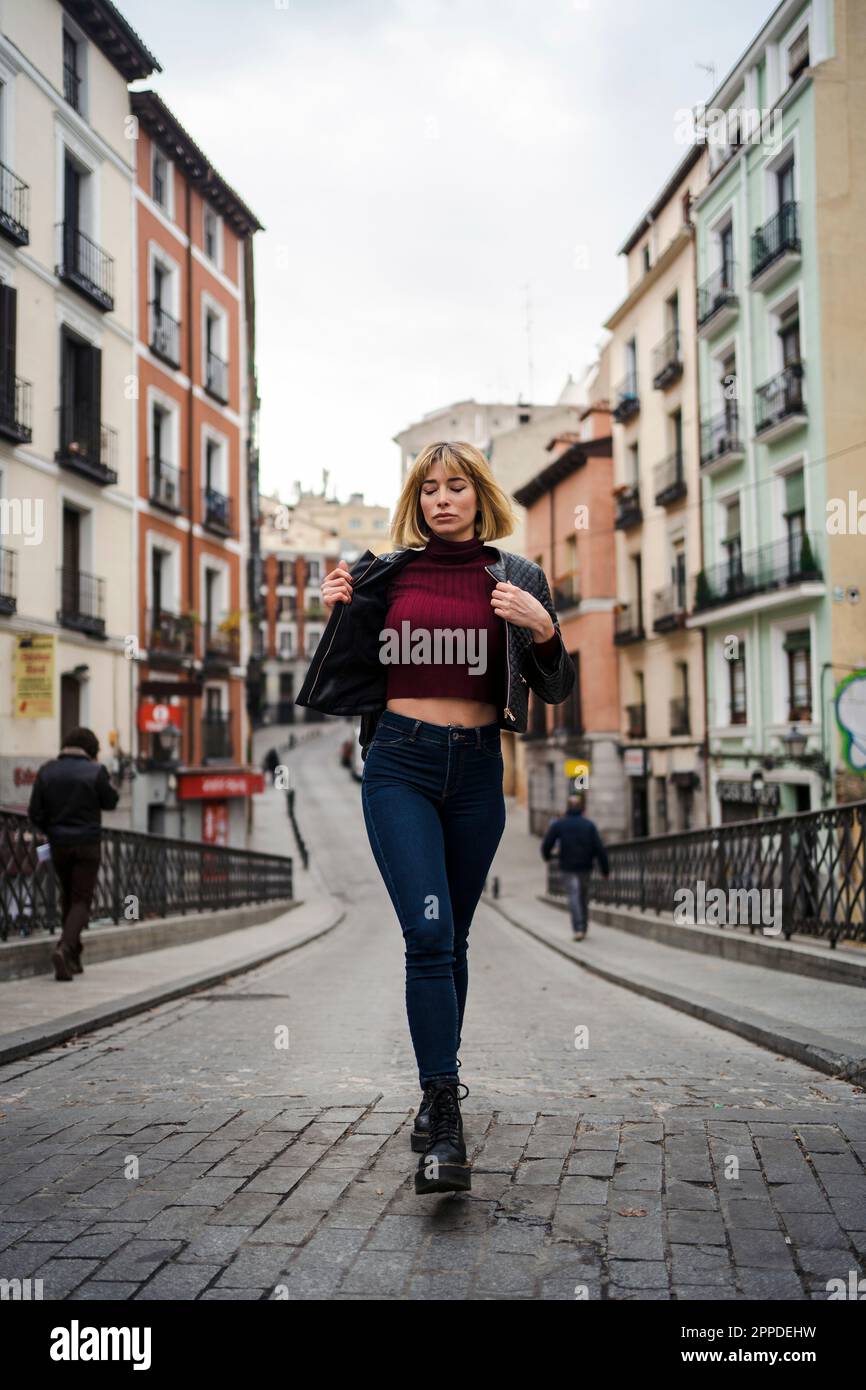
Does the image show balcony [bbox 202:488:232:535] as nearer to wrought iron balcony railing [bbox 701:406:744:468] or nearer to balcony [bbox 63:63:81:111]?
balcony [bbox 63:63:81:111]

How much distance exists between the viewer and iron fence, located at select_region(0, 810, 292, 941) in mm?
9562

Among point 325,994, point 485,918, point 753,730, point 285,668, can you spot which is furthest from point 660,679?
point 285,668

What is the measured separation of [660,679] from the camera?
34.3 meters

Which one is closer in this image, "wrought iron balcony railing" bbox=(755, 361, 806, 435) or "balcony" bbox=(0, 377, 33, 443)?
"balcony" bbox=(0, 377, 33, 443)

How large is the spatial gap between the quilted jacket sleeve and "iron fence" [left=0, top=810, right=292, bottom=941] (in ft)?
22.3

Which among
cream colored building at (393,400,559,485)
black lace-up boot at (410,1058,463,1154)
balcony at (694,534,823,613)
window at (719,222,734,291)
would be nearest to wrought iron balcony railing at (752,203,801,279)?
window at (719,222,734,291)

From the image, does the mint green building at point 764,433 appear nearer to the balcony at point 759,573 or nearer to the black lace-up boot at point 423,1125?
the balcony at point 759,573

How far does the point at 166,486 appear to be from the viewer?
29281mm

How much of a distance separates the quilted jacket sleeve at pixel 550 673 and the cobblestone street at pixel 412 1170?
136 cm

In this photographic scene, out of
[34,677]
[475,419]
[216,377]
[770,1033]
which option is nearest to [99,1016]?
[770,1033]

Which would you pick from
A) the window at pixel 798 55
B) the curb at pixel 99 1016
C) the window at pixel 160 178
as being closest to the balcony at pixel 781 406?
the window at pixel 798 55

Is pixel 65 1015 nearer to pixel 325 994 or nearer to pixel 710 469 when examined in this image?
pixel 325 994

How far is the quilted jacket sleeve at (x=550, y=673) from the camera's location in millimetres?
3607

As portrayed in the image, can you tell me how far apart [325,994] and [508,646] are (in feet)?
20.3
